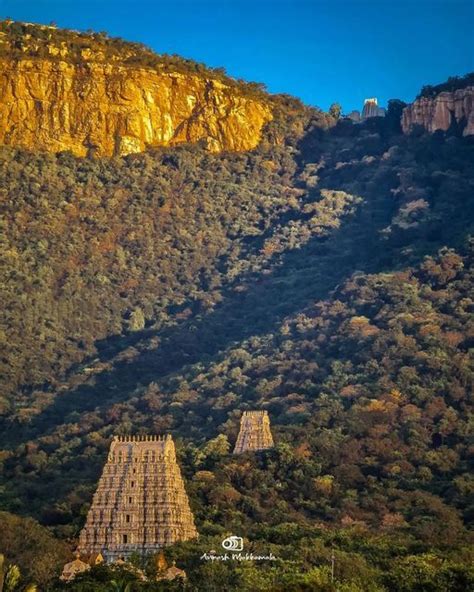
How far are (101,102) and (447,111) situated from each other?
37357mm

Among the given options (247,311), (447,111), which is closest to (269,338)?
(247,311)

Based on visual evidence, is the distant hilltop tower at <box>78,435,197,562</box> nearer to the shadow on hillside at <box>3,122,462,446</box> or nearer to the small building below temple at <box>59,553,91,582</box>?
the small building below temple at <box>59,553,91,582</box>

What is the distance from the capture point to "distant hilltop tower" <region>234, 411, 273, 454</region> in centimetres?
10088

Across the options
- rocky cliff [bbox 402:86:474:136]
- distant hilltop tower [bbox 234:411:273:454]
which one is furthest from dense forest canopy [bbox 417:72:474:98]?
distant hilltop tower [bbox 234:411:273:454]

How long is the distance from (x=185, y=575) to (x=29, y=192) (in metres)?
87.1

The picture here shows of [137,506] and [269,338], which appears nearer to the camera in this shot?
[137,506]

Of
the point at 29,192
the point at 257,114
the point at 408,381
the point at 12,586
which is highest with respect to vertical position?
the point at 257,114

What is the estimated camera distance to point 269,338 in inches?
5157

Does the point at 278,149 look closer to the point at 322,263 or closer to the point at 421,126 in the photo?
the point at 421,126

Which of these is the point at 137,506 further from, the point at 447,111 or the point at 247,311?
the point at 447,111

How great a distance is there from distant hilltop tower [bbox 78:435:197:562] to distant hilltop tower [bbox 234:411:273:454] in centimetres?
1544

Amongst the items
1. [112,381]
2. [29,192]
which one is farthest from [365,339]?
[29,192]

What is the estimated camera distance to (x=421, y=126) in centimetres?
17362

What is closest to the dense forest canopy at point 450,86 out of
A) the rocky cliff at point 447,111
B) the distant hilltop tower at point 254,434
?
the rocky cliff at point 447,111
